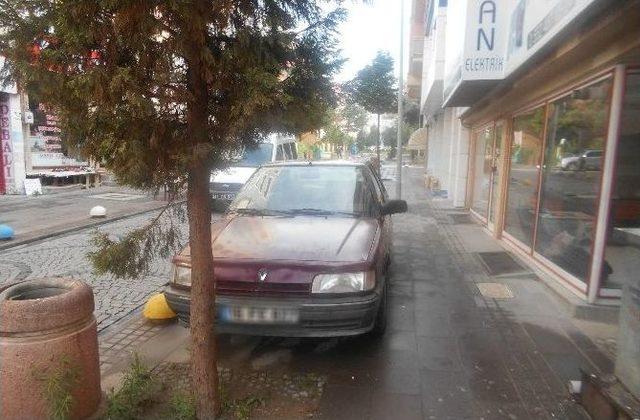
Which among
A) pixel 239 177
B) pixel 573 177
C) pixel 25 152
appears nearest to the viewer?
pixel 573 177

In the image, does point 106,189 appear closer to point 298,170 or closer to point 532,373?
point 298,170

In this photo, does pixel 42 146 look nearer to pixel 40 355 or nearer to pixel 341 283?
pixel 40 355

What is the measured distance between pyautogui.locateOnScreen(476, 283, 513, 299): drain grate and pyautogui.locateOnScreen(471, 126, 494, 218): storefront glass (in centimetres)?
471

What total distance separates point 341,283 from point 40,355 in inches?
78.7

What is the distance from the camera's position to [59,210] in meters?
12.5

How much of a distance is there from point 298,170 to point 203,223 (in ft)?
9.11

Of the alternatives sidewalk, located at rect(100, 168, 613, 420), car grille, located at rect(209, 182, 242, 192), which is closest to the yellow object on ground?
sidewalk, located at rect(100, 168, 613, 420)

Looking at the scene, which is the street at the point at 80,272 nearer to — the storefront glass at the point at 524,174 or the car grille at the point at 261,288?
the car grille at the point at 261,288

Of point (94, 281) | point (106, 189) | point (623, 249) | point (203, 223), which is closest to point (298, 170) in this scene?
point (203, 223)

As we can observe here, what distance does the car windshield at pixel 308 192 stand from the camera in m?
4.85

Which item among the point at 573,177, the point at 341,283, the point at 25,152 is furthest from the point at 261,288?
the point at 25,152

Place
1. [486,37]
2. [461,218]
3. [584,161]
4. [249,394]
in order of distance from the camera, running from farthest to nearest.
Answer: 1. [461,218]
2. [486,37]
3. [584,161]
4. [249,394]

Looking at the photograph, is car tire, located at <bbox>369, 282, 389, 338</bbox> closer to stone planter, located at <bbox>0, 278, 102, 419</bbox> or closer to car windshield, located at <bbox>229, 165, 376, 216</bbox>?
car windshield, located at <bbox>229, 165, 376, 216</bbox>

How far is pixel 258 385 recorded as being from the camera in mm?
3520
